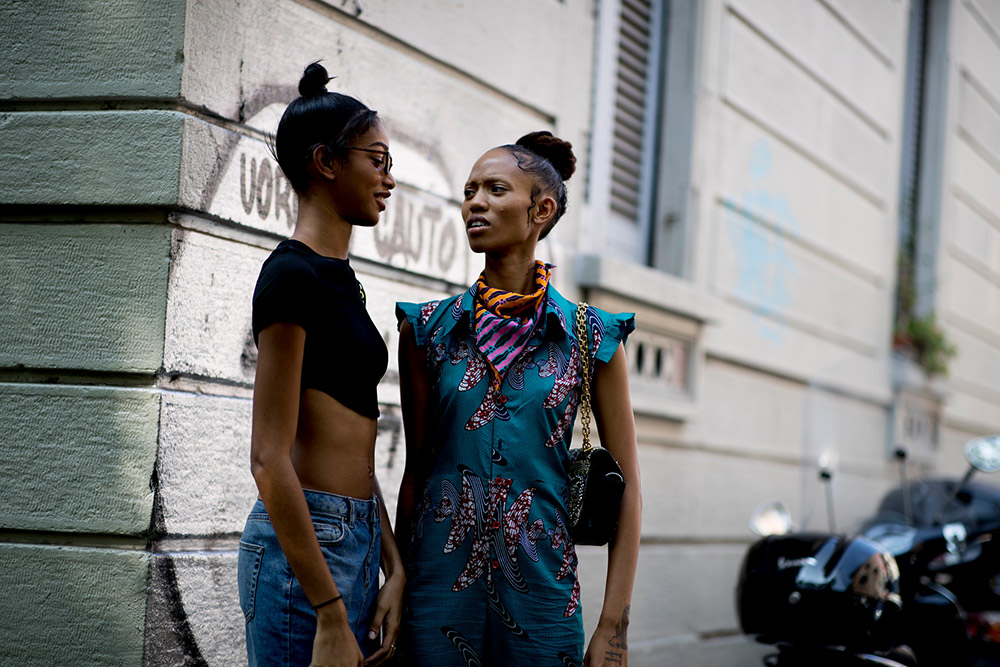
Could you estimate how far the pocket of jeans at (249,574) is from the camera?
206 centimetres

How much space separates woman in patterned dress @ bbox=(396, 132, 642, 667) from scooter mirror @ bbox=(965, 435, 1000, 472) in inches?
106

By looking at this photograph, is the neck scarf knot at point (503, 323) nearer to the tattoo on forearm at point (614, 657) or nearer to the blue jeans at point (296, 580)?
the blue jeans at point (296, 580)

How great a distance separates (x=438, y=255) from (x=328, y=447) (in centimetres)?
225

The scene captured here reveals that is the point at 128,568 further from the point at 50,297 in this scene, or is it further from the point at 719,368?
the point at 719,368

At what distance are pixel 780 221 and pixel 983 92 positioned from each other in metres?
5.43

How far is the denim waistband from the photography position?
2096 mm

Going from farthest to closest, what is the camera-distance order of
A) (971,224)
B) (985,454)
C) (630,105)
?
(971,224)
(630,105)
(985,454)

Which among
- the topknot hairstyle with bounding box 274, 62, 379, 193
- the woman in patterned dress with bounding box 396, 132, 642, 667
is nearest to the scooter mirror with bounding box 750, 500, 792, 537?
the woman in patterned dress with bounding box 396, 132, 642, 667

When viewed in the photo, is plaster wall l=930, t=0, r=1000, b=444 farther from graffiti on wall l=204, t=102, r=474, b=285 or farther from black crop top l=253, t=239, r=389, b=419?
black crop top l=253, t=239, r=389, b=419

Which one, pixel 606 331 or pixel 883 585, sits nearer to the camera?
pixel 606 331

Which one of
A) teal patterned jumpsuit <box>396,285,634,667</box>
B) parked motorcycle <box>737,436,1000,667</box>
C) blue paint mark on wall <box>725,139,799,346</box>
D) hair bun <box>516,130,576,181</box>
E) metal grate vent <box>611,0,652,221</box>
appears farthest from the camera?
blue paint mark on wall <box>725,139,799,346</box>

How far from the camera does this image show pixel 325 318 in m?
2.10

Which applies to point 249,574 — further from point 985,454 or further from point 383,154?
point 985,454

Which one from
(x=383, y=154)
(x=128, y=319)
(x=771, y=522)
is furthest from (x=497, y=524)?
(x=771, y=522)
